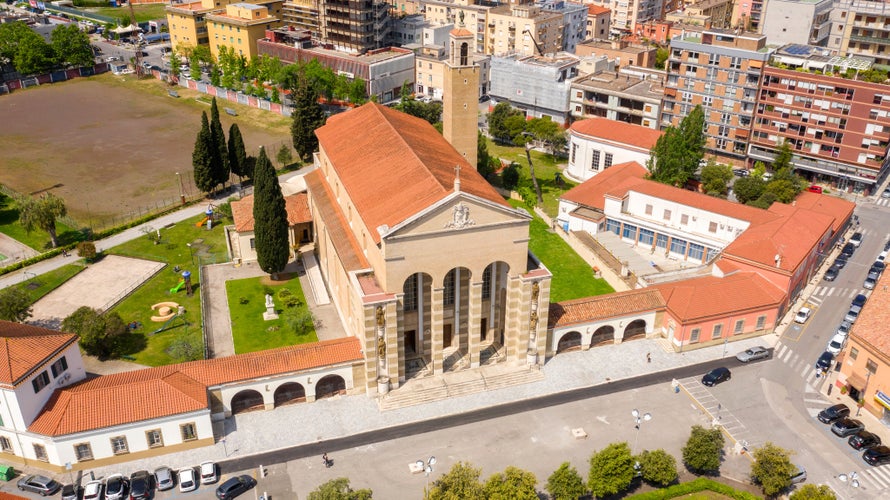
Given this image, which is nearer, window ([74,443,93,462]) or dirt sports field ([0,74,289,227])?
window ([74,443,93,462])

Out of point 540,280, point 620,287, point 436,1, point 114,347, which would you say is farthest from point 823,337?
point 436,1

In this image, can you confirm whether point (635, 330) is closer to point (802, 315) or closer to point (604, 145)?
point (802, 315)

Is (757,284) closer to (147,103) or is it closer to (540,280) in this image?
(540,280)

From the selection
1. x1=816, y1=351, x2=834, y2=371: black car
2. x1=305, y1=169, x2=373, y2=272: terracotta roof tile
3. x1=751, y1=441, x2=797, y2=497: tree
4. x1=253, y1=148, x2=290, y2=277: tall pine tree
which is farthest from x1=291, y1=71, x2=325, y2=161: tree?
x1=751, y1=441, x2=797, y2=497: tree

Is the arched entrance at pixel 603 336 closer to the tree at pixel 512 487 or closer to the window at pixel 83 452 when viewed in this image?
the tree at pixel 512 487

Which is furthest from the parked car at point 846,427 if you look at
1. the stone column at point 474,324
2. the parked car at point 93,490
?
the parked car at point 93,490

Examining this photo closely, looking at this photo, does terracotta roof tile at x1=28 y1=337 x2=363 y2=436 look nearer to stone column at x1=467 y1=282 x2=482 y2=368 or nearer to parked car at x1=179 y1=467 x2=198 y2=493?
parked car at x1=179 y1=467 x2=198 y2=493
